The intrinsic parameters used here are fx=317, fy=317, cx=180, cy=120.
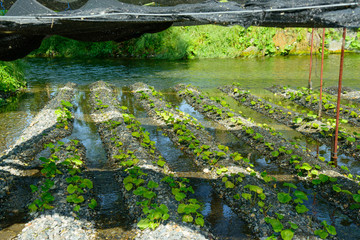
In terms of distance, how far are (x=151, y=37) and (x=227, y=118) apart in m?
16.5

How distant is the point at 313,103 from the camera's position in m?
11.2

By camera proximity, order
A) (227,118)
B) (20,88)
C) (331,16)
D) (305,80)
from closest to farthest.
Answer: (331,16), (227,118), (20,88), (305,80)

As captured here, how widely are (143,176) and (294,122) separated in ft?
16.7

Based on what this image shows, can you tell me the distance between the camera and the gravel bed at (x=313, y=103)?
9402 mm

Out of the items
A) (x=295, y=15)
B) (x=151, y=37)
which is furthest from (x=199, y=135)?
(x=151, y=37)

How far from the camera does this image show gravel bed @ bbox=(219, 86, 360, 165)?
7.43 meters

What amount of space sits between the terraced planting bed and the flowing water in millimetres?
58

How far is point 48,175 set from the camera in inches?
229

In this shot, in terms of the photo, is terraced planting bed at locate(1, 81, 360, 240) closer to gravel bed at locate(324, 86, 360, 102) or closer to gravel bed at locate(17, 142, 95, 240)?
gravel bed at locate(17, 142, 95, 240)

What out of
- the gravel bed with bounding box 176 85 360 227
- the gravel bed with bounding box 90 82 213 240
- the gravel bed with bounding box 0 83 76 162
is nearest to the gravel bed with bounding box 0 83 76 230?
the gravel bed with bounding box 0 83 76 162

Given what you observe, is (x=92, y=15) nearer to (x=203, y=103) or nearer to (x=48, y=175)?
(x=48, y=175)

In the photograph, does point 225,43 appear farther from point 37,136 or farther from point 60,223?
point 60,223

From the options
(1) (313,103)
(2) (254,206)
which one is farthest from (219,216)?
(1) (313,103)

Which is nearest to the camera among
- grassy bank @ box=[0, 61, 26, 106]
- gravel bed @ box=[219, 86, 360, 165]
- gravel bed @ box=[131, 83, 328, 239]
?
gravel bed @ box=[131, 83, 328, 239]
